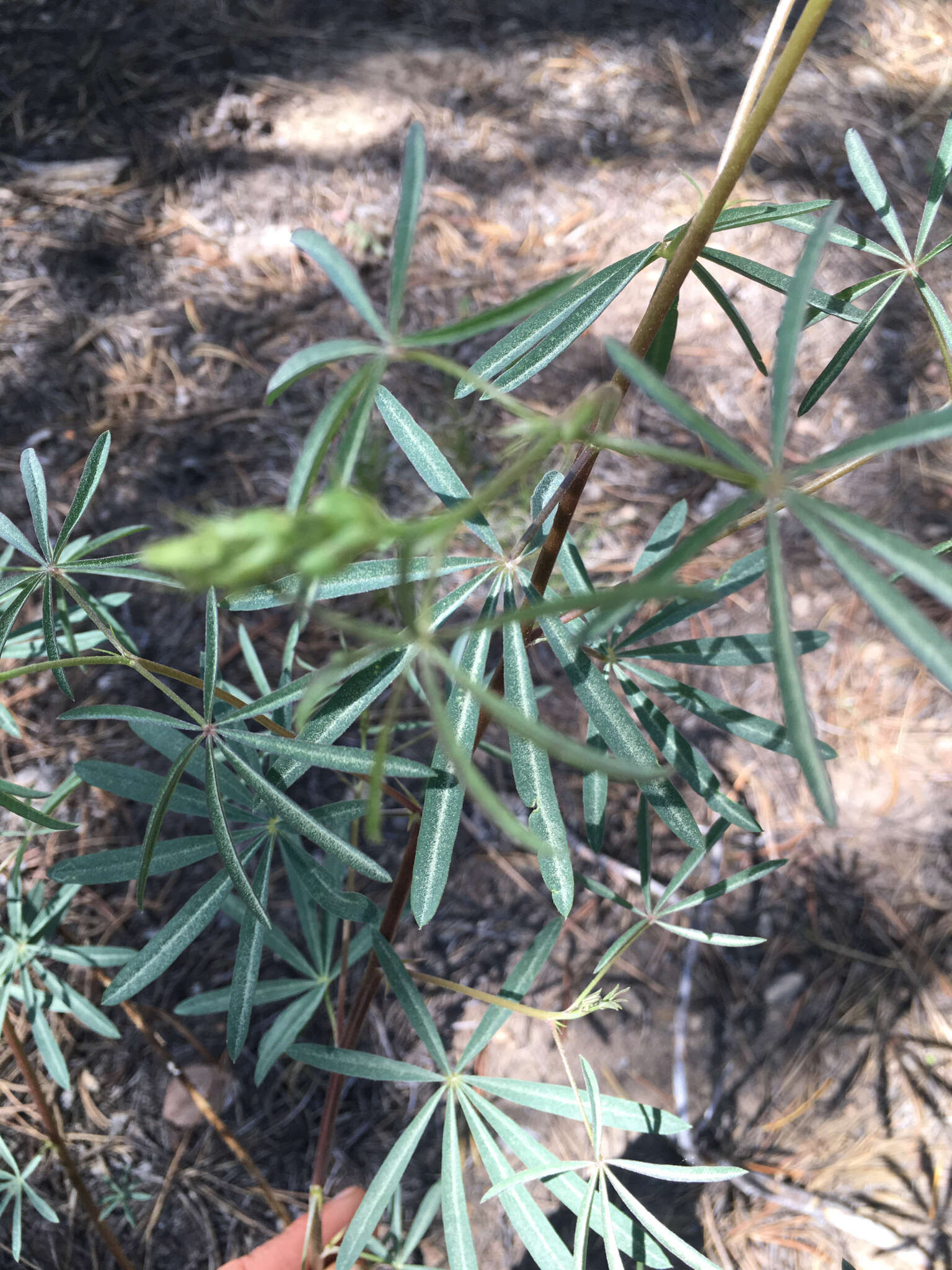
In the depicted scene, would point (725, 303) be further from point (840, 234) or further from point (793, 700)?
point (793, 700)

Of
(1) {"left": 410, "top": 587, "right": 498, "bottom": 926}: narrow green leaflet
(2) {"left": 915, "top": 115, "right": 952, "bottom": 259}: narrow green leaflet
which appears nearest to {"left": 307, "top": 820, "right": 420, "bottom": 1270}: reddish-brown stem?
(1) {"left": 410, "top": 587, "right": 498, "bottom": 926}: narrow green leaflet

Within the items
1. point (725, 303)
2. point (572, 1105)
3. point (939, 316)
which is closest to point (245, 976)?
point (572, 1105)

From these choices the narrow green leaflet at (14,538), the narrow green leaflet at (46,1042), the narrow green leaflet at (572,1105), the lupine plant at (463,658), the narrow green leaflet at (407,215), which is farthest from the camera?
the narrow green leaflet at (46,1042)

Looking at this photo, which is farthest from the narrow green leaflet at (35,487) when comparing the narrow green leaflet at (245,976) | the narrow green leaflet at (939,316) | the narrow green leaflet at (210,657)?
the narrow green leaflet at (939,316)

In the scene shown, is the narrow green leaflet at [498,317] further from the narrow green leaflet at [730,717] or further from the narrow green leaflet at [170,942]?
the narrow green leaflet at [170,942]

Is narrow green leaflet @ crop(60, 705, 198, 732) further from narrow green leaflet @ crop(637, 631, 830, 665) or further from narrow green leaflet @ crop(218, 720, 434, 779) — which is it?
narrow green leaflet @ crop(637, 631, 830, 665)

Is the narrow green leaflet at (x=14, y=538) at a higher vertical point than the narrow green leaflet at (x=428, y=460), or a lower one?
lower
